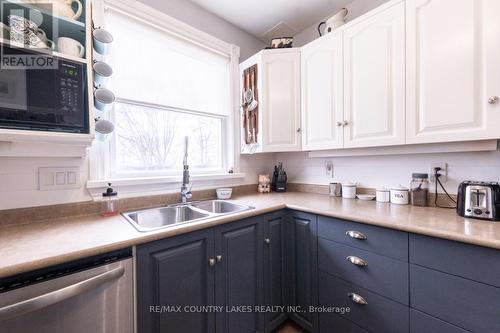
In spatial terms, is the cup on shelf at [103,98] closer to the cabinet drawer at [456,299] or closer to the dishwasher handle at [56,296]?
the dishwasher handle at [56,296]

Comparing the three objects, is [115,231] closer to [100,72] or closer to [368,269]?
[100,72]

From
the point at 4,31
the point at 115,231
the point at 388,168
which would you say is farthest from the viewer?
Result: the point at 388,168

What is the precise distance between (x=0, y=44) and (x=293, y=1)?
1936mm

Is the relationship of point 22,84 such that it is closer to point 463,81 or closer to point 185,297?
point 185,297

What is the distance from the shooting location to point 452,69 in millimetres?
1148

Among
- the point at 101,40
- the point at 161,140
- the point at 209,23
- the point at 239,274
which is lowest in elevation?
the point at 239,274

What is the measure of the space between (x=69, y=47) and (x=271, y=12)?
65.3 inches

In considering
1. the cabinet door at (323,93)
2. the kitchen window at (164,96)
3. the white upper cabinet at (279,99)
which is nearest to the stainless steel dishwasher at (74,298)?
the kitchen window at (164,96)

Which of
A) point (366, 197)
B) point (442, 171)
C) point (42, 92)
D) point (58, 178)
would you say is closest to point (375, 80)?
point (442, 171)

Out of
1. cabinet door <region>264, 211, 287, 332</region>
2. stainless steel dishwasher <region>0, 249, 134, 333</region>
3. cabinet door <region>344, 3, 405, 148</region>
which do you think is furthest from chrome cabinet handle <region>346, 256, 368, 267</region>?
stainless steel dishwasher <region>0, 249, 134, 333</region>

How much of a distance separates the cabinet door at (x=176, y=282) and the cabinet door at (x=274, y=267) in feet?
1.46

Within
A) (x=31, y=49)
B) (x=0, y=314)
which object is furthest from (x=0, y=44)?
(x=0, y=314)

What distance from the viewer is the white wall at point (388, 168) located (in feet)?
4.26

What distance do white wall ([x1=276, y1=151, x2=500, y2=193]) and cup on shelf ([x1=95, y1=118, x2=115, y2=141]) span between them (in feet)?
5.61
